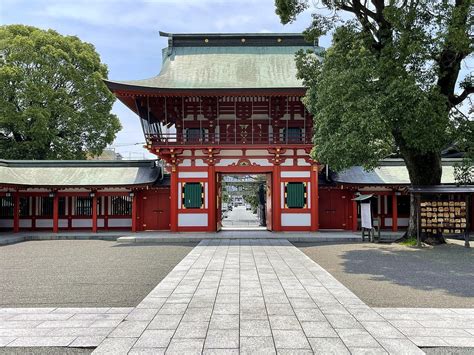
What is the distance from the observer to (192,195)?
66.6 ft

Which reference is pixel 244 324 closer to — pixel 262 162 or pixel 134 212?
pixel 262 162

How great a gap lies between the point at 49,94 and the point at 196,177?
15.0 meters

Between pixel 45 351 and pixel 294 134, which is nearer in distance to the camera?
pixel 45 351

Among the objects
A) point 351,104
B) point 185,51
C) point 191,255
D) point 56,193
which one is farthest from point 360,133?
point 56,193

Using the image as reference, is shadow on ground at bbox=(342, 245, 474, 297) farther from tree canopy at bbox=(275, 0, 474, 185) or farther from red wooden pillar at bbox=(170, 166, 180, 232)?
red wooden pillar at bbox=(170, 166, 180, 232)

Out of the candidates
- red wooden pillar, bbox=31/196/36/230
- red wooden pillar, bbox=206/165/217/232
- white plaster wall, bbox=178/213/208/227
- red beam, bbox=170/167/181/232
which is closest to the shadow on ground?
red wooden pillar, bbox=206/165/217/232

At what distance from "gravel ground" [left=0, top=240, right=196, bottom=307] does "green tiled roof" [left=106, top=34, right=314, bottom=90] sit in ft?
26.1

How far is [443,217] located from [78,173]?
1847 cm

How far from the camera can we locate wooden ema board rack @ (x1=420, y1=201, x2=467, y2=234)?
49.0ft

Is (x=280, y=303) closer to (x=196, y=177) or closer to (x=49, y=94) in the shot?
(x=196, y=177)

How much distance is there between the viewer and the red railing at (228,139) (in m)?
20.0

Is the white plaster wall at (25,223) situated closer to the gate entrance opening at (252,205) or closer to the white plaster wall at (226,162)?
the gate entrance opening at (252,205)

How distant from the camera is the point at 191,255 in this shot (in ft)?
41.6

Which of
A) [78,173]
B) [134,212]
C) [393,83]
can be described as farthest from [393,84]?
[78,173]
